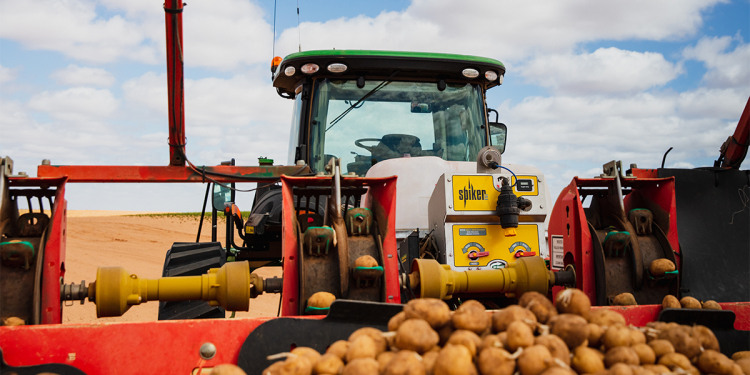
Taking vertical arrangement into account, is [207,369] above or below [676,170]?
below

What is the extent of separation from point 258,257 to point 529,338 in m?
4.20

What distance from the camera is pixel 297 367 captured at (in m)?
1.87

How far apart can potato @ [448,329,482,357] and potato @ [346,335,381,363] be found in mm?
275

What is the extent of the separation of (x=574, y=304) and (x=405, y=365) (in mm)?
804

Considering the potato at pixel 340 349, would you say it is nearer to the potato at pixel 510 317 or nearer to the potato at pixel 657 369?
the potato at pixel 510 317

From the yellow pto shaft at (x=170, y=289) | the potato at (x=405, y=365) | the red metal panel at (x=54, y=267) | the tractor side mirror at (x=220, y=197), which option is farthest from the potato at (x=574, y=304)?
the tractor side mirror at (x=220, y=197)

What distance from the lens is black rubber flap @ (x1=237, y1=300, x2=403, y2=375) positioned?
232cm

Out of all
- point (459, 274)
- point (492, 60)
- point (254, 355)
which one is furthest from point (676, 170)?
point (254, 355)

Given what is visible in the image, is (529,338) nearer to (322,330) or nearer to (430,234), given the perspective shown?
(322,330)

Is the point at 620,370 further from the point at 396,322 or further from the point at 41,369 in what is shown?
the point at 41,369

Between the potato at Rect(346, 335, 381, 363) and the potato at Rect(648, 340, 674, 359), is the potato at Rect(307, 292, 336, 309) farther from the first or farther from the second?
the potato at Rect(648, 340, 674, 359)

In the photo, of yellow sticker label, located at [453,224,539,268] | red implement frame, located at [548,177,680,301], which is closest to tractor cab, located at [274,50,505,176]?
yellow sticker label, located at [453,224,539,268]

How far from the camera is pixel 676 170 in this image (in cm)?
457

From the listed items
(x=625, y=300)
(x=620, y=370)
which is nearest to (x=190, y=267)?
(x=625, y=300)
